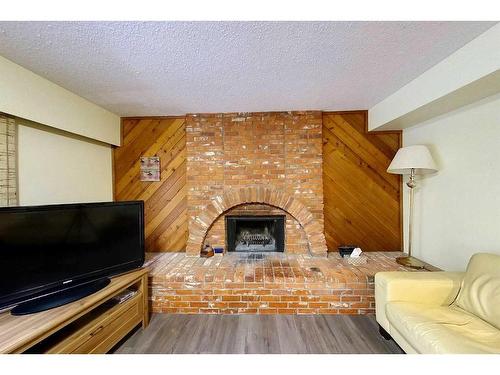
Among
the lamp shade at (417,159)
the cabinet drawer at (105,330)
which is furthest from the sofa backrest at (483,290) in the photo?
the cabinet drawer at (105,330)

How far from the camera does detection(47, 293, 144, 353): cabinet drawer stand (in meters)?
1.36

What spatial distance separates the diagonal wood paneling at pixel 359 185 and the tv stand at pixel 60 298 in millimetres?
2696

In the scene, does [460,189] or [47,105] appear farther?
[460,189]

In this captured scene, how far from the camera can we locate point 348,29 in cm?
128

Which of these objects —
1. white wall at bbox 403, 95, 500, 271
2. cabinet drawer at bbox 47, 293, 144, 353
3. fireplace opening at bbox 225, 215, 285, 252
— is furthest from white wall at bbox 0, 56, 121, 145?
white wall at bbox 403, 95, 500, 271

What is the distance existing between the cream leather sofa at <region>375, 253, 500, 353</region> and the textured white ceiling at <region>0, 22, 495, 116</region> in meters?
1.74

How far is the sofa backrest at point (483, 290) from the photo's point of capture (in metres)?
1.39

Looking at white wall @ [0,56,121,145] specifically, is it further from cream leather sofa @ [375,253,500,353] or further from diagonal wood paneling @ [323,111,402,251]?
cream leather sofa @ [375,253,500,353]

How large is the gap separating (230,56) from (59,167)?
2.18m

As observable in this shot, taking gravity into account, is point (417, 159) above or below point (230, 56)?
below

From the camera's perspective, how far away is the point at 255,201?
2.78 metres

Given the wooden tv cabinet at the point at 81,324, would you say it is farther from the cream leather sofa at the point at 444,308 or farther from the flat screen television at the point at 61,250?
the cream leather sofa at the point at 444,308

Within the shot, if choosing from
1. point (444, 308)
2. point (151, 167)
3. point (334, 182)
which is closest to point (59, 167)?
point (151, 167)

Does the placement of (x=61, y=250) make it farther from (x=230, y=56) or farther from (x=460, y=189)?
(x=460, y=189)
